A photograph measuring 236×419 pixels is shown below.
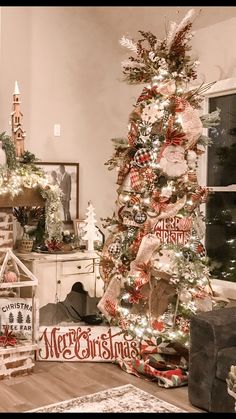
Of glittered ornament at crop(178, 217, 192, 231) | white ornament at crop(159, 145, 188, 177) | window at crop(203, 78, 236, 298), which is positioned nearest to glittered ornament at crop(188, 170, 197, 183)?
white ornament at crop(159, 145, 188, 177)

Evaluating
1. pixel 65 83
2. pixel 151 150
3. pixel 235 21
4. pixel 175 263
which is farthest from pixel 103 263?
pixel 235 21

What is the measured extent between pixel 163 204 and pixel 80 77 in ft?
6.25

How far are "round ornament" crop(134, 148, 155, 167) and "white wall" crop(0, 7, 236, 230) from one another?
3.50 ft

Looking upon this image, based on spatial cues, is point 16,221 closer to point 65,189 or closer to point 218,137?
point 65,189

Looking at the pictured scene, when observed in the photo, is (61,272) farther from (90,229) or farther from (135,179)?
(135,179)

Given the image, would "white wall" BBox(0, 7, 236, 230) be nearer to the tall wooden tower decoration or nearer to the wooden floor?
the tall wooden tower decoration

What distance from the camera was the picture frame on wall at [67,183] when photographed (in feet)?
14.9

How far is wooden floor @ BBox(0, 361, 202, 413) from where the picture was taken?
2955mm

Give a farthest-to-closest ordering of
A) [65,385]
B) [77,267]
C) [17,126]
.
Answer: [77,267] < [17,126] < [65,385]

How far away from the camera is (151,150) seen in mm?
3475

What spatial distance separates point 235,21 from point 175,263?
1960 mm

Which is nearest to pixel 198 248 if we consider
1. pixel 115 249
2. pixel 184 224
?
pixel 184 224

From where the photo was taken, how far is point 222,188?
4117 mm

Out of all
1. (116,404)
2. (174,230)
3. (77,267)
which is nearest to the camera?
(116,404)
